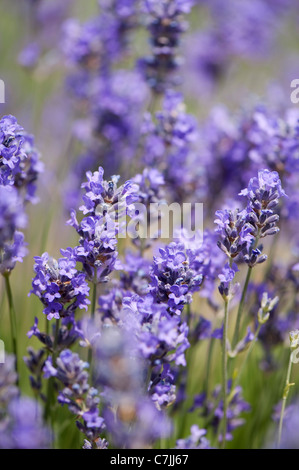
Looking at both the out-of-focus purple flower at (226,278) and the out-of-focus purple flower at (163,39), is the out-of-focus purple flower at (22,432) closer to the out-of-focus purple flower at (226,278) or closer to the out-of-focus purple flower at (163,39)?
the out-of-focus purple flower at (226,278)

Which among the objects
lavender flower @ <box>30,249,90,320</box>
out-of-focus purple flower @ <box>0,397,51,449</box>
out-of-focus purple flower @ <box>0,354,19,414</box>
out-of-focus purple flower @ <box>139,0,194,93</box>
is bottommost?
out-of-focus purple flower @ <box>0,397,51,449</box>

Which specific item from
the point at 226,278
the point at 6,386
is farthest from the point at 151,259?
the point at 6,386

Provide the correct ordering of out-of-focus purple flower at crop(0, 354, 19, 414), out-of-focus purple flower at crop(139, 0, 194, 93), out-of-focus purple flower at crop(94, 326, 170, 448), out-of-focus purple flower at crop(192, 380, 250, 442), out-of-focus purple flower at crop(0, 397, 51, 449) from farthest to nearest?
out-of-focus purple flower at crop(139, 0, 194, 93)
out-of-focus purple flower at crop(192, 380, 250, 442)
out-of-focus purple flower at crop(0, 354, 19, 414)
out-of-focus purple flower at crop(0, 397, 51, 449)
out-of-focus purple flower at crop(94, 326, 170, 448)

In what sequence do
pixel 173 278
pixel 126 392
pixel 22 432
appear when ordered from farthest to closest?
pixel 173 278
pixel 22 432
pixel 126 392

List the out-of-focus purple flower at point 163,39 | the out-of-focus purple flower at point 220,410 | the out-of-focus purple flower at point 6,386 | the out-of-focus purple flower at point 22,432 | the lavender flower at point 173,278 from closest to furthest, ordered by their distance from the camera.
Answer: the out-of-focus purple flower at point 22,432 → the out-of-focus purple flower at point 6,386 → the lavender flower at point 173,278 → the out-of-focus purple flower at point 220,410 → the out-of-focus purple flower at point 163,39

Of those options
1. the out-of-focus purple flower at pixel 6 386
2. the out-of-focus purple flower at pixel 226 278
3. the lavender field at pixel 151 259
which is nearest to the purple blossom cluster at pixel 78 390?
the lavender field at pixel 151 259

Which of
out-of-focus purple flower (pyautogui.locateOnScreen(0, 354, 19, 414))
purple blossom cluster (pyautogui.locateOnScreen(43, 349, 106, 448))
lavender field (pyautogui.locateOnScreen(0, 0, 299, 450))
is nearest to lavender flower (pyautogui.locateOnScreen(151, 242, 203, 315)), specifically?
lavender field (pyautogui.locateOnScreen(0, 0, 299, 450))

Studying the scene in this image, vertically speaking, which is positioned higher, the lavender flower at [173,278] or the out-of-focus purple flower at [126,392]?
the lavender flower at [173,278]

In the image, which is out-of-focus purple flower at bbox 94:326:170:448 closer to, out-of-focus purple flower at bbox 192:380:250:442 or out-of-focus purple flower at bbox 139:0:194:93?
out-of-focus purple flower at bbox 192:380:250:442

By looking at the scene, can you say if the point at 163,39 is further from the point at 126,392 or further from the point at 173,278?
the point at 126,392

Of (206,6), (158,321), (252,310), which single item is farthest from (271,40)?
(158,321)
